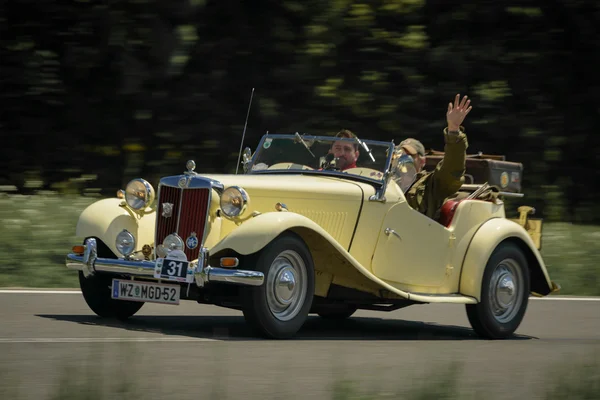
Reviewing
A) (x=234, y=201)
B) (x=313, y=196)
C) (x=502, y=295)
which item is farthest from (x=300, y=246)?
(x=502, y=295)

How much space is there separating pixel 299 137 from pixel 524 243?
83.8 inches

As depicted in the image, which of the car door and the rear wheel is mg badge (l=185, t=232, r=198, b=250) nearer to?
the rear wheel

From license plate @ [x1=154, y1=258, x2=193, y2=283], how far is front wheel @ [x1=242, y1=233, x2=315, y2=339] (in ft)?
1.38

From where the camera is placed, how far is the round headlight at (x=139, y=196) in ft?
29.0

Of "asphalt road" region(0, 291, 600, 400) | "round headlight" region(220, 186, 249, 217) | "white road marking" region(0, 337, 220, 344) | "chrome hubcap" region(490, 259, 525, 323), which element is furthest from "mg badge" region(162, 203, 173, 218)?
"chrome hubcap" region(490, 259, 525, 323)

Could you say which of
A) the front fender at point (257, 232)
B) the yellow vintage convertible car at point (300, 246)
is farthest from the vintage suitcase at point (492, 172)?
the front fender at point (257, 232)

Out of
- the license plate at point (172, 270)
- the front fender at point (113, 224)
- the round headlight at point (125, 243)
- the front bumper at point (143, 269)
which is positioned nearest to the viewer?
the front bumper at point (143, 269)

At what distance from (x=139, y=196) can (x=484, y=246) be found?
9.19 ft

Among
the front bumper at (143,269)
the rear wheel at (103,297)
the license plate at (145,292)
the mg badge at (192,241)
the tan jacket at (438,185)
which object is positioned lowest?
the rear wheel at (103,297)

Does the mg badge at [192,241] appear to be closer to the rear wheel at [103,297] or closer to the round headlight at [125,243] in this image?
the round headlight at [125,243]

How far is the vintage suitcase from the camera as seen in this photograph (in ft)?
33.6

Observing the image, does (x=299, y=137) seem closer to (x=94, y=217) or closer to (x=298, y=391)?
(x=94, y=217)

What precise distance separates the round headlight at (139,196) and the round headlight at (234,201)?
1007 mm

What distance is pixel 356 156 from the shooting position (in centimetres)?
916
